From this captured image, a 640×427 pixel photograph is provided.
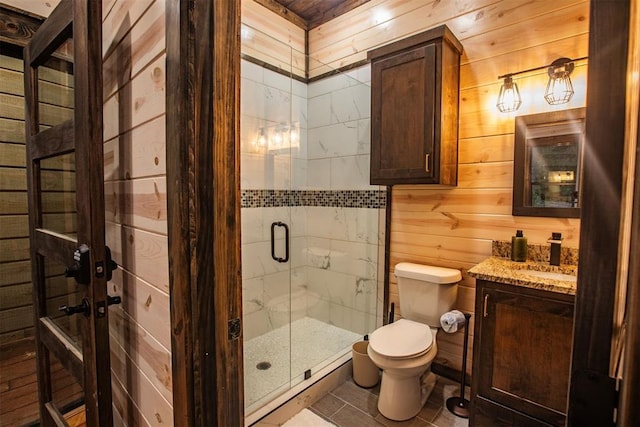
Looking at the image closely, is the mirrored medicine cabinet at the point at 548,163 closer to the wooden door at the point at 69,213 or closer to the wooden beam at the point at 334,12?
the wooden beam at the point at 334,12

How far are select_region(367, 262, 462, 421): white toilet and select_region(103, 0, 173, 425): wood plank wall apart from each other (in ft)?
4.10

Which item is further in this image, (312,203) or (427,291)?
(312,203)

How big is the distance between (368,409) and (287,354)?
760 millimetres

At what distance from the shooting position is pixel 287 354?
249 centimetres

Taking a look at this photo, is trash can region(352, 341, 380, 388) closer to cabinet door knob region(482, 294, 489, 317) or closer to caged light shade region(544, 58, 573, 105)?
cabinet door knob region(482, 294, 489, 317)

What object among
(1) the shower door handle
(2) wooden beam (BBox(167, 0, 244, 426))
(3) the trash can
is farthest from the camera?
(1) the shower door handle

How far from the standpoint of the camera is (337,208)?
2957 mm

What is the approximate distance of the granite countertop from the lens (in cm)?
148

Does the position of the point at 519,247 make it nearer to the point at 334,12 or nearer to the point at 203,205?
the point at 203,205

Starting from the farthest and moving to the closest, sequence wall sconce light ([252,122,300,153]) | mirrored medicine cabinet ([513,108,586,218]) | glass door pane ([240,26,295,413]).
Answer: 1. wall sconce light ([252,122,300,153])
2. glass door pane ([240,26,295,413])
3. mirrored medicine cabinet ([513,108,586,218])

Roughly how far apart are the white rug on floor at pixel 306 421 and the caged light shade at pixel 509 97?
2.22 meters

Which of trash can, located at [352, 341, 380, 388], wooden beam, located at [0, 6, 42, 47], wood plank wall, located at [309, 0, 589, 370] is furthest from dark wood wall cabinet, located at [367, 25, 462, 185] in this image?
wooden beam, located at [0, 6, 42, 47]

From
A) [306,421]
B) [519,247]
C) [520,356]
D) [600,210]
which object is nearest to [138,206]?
[600,210]

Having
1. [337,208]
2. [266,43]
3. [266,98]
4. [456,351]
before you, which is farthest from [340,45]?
[456,351]
